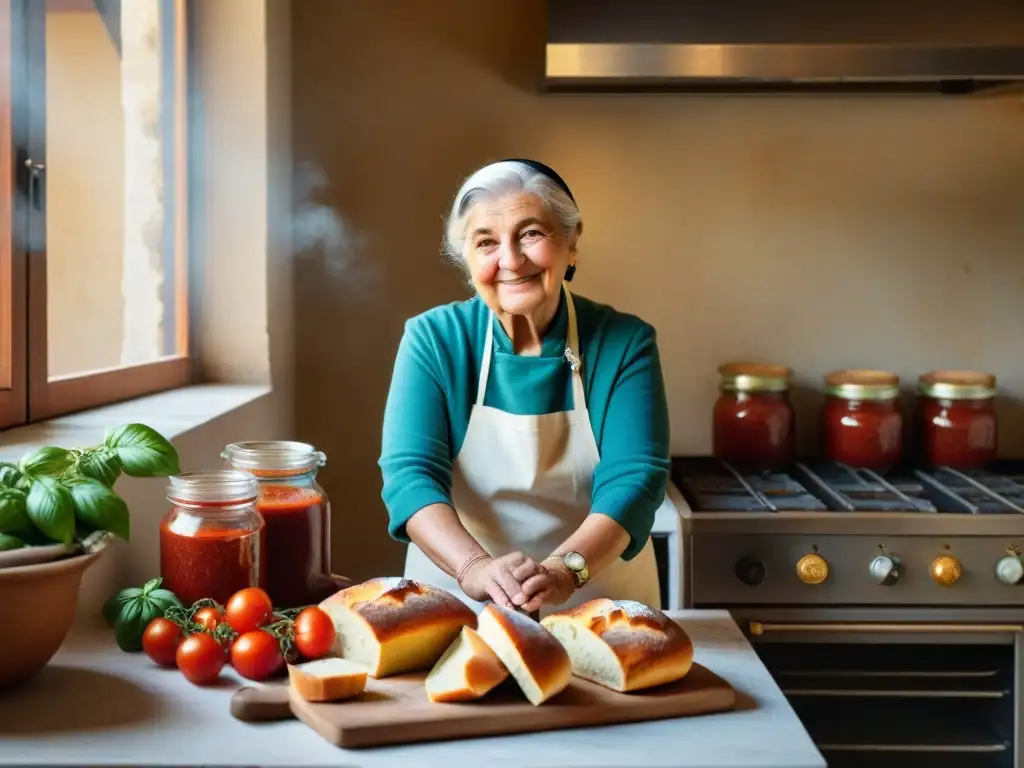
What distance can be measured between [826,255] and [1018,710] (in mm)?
1076

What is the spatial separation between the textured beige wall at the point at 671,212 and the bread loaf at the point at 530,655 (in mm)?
A: 1411

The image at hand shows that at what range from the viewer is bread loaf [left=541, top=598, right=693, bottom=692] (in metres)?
0.97

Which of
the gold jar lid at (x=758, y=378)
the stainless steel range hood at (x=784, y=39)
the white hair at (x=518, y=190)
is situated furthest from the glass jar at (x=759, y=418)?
the white hair at (x=518, y=190)

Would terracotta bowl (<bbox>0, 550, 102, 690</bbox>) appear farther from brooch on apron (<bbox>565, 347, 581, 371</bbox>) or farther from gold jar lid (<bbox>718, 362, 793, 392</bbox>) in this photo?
gold jar lid (<bbox>718, 362, 793, 392</bbox>)

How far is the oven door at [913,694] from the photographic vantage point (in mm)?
1779

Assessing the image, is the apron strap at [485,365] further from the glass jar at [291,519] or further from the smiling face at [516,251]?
the glass jar at [291,519]

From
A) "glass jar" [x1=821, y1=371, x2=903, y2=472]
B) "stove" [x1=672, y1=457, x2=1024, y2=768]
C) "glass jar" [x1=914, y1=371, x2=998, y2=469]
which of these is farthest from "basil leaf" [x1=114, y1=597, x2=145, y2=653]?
"glass jar" [x1=914, y1=371, x2=998, y2=469]

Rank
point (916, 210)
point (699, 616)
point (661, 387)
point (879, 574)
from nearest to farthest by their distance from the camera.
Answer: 1. point (699, 616)
2. point (661, 387)
3. point (879, 574)
4. point (916, 210)

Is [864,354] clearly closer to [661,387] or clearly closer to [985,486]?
[985,486]

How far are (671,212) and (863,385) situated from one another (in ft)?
1.95

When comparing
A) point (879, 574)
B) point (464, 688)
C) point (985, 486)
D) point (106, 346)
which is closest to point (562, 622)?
point (464, 688)

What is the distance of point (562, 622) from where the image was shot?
107 centimetres

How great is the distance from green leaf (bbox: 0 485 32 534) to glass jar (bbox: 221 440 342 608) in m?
0.32

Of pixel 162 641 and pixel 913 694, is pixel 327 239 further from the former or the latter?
pixel 913 694
